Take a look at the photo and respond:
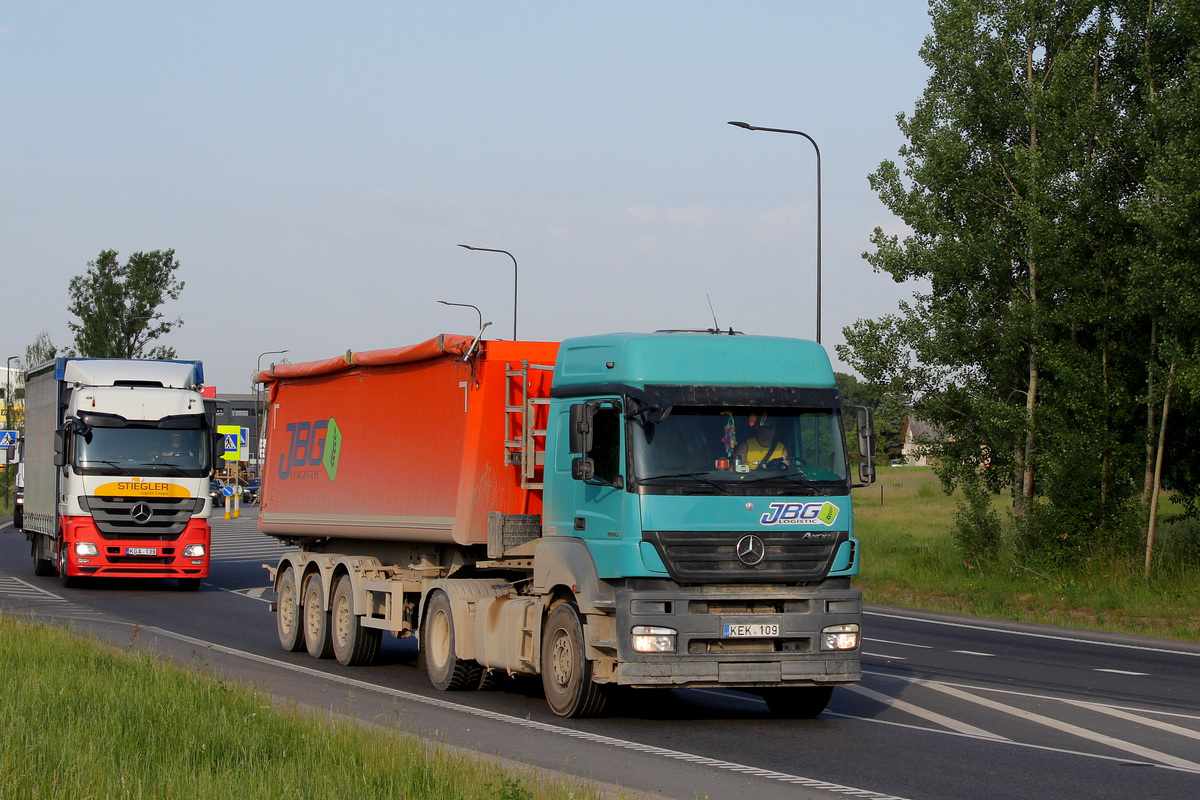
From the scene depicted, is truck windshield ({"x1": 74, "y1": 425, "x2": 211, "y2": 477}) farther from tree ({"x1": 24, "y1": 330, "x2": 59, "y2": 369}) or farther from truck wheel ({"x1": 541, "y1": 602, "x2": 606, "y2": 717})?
tree ({"x1": 24, "y1": 330, "x2": 59, "y2": 369})

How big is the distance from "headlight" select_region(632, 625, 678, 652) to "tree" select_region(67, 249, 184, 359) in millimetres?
69238

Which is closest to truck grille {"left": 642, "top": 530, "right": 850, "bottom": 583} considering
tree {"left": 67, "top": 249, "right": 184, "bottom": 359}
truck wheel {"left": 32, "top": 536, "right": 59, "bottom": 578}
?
truck wheel {"left": 32, "top": 536, "right": 59, "bottom": 578}

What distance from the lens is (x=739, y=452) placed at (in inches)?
438

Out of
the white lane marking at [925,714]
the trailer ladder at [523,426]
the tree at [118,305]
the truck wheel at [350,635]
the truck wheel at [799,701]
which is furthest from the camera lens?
the tree at [118,305]

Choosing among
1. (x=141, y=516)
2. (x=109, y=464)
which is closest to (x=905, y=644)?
(x=141, y=516)

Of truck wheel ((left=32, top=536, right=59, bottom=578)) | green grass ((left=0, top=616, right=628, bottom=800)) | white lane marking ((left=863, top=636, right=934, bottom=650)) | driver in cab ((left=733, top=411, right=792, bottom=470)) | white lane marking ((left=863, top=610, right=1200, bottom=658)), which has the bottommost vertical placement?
white lane marking ((left=863, top=610, right=1200, bottom=658))

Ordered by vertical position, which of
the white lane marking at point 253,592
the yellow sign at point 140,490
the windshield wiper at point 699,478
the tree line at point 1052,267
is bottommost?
the white lane marking at point 253,592

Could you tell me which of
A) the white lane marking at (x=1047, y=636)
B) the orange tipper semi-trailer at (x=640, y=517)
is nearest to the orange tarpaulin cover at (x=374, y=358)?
the orange tipper semi-trailer at (x=640, y=517)

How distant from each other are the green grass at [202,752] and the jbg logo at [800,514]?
3.41 m

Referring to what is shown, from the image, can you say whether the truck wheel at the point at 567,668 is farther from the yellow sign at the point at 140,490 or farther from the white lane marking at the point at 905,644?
the yellow sign at the point at 140,490

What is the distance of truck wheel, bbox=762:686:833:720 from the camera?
1178 centimetres

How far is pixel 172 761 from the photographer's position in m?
7.99

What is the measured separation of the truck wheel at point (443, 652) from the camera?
43.8 feet

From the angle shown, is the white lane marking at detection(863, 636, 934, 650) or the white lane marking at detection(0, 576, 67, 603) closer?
the white lane marking at detection(863, 636, 934, 650)
